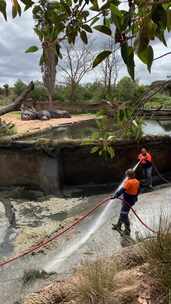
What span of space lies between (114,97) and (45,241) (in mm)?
7845

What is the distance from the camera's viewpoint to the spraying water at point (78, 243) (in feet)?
31.4

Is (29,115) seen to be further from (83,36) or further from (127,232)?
(83,36)

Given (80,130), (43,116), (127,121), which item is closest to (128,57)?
(127,121)

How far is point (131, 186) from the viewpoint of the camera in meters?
10.8

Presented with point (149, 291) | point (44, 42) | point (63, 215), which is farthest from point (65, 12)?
point (63, 215)

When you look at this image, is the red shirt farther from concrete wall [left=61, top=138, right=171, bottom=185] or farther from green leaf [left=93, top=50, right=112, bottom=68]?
green leaf [left=93, top=50, right=112, bottom=68]

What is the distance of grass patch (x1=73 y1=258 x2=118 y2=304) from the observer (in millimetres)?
5680

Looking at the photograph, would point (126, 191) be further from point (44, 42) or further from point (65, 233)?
point (44, 42)

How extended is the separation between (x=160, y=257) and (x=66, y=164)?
12343 mm

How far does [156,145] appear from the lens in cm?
1883

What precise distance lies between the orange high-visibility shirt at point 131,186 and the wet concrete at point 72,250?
43.9 inches

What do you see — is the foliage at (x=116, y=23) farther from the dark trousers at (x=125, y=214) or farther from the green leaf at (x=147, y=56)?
the dark trousers at (x=125, y=214)

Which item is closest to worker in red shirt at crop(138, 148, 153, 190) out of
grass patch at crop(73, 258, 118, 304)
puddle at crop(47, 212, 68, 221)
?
puddle at crop(47, 212, 68, 221)

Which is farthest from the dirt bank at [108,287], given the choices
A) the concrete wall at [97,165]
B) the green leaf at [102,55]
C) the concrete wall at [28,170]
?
the concrete wall at [97,165]
